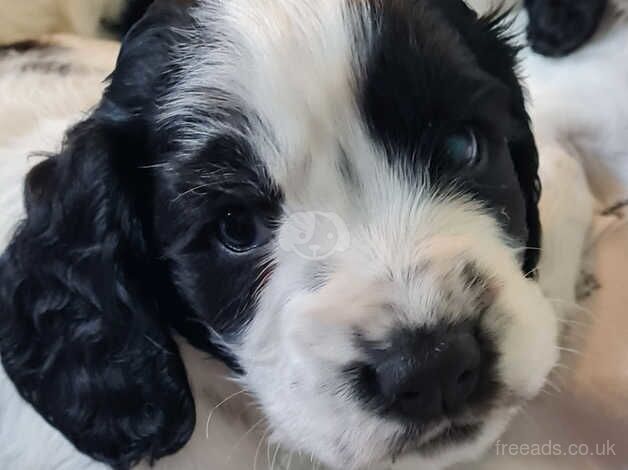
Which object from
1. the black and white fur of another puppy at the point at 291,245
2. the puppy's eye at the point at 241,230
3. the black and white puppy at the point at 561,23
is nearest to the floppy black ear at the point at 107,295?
the black and white fur of another puppy at the point at 291,245

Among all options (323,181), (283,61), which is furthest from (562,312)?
(283,61)

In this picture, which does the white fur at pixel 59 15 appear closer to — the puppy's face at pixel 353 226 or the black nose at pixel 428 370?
the puppy's face at pixel 353 226

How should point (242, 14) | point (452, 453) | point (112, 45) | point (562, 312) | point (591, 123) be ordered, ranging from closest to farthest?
point (452, 453)
point (242, 14)
point (562, 312)
point (591, 123)
point (112, 45)

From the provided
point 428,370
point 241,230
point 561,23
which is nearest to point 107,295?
point 241,230

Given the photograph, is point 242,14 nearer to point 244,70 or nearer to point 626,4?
point 244,70

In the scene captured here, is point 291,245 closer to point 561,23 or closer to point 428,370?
point 428,370

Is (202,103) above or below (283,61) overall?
below

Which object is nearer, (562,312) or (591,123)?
(562,312)
